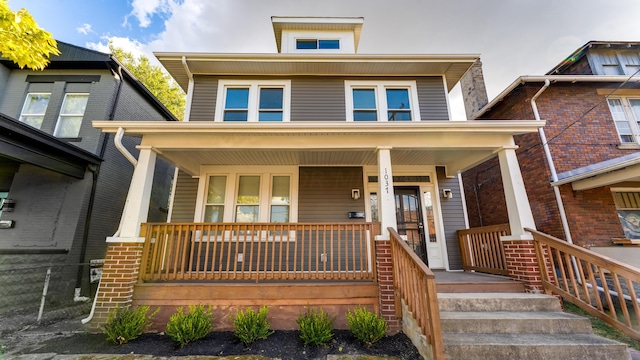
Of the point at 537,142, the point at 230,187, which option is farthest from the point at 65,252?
the point at 537,142

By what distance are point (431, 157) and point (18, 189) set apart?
31.7 ft

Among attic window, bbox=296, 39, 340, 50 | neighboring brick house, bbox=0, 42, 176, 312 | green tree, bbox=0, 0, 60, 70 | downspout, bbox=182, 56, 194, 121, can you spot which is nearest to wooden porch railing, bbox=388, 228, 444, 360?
downspout, bbox=182, 56, 194, 121

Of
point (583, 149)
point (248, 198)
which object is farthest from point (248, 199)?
point (583, 149)

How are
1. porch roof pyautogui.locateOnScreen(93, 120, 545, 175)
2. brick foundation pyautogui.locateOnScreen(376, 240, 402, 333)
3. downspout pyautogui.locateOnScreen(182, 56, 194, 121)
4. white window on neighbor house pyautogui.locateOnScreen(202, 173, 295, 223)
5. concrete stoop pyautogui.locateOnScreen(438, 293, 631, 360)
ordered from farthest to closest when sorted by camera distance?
downspout pyautogui.locateOnScreen(182, 56, 194, 121) → white window on neighbor house pyautogui.locateOnScreen(202, 173, 295, 223) → porch roof pyautogui.locateOnScreen(93, 120, 545, 175) → brick foundation pyautogui.locateOnScreen(376, 240, 402, 333) → concrete stoop pyautogui.locateOnScreen(438, 293, 631, 360)

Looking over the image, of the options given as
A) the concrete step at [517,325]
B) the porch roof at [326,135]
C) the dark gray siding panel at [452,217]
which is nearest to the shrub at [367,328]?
the concrete step at [517,325]

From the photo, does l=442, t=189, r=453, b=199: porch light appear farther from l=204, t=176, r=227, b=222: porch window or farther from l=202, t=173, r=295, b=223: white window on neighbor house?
l=204, t=176, r=227, b=222: porch window

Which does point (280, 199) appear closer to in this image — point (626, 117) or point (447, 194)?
point (447, 194)

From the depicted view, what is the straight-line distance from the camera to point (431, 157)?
5535mm

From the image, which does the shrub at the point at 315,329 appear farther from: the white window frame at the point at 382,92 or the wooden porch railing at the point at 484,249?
the white window frame at the point at 382,92

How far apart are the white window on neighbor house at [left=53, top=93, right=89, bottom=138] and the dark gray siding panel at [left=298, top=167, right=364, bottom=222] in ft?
20.4

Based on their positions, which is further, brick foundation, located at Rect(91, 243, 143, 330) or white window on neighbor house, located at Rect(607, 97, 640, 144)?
white window on neighbor house, located at Rect(607, 97, 640, 144)

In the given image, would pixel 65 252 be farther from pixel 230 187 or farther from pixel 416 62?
pixel 416 62

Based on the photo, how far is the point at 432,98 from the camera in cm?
648

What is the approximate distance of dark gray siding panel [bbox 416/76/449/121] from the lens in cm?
634
